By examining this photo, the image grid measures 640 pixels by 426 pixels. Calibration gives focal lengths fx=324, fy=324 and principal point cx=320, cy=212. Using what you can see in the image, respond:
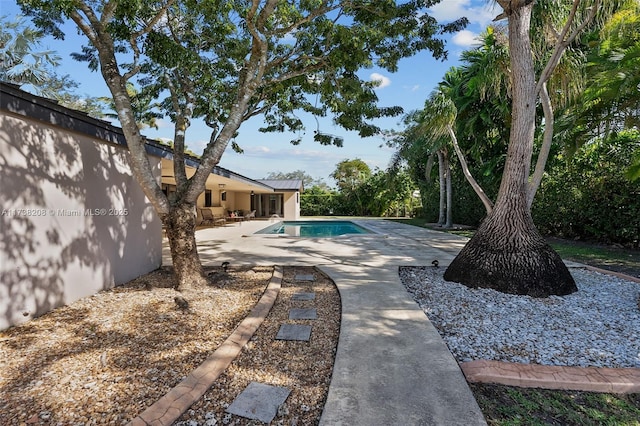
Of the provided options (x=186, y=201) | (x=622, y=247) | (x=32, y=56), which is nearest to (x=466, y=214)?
(x=622, y=247)

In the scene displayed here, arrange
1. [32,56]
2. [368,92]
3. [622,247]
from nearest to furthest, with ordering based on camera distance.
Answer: [368,92], [622,247], [32,56]

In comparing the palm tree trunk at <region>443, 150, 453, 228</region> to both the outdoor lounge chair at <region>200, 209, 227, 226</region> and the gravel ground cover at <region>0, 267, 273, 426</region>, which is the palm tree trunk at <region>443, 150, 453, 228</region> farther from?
the gravel ground cover at <region>0, 267, 273, 426</region>

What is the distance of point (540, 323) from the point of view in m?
4.16

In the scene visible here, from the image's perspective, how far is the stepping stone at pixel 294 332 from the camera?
3.69 m

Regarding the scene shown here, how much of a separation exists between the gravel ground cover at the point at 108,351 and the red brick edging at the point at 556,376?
2.65 metres

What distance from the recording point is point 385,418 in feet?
7.42

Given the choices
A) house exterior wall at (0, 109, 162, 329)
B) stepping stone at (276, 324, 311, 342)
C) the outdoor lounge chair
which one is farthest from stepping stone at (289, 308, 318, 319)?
the outdoor lounge chair

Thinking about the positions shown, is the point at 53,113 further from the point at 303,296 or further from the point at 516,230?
the point at 516,230

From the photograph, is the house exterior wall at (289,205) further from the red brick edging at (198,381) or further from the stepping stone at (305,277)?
the red brick edging at (198,381)

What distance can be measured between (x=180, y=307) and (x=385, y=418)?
11.0 feet

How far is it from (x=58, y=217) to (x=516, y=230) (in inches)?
282

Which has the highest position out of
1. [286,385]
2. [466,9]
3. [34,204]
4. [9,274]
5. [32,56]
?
[32,56]

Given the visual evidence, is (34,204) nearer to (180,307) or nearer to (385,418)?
(180,307)

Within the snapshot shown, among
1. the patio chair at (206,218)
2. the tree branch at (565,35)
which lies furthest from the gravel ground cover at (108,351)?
the patio chair at (206,218)
